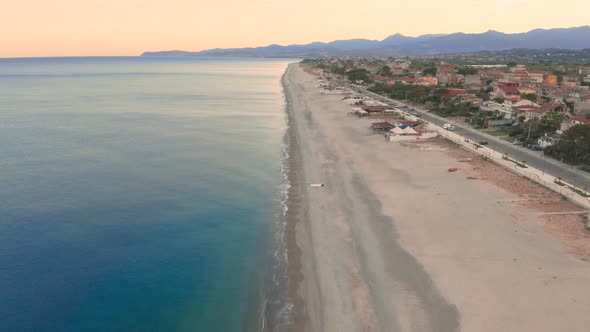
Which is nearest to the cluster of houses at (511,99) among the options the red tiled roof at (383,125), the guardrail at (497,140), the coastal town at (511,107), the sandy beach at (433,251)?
the coastal town at (511,107)

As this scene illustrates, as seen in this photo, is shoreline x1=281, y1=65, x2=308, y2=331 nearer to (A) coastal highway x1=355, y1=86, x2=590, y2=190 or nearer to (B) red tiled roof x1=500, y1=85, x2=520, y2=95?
(A) coastal highway x1=355, y1=86, x2=590, y2=190

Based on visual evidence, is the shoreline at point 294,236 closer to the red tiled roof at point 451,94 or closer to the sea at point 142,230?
the sea at point 142,230

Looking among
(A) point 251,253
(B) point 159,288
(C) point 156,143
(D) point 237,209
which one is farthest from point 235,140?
(B) point 159,288

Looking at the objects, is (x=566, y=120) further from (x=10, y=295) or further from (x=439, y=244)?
(x=10, y=295)

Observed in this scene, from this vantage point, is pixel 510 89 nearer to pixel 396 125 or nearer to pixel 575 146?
pixel 396 125

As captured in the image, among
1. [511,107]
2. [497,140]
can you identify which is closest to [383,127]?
[497,140]
